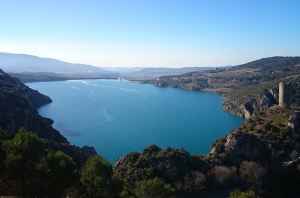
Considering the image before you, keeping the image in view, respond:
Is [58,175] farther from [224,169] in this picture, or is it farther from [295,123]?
[295,123]

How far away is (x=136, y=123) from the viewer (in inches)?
2667

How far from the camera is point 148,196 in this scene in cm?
1758

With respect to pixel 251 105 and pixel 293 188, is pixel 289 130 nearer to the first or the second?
pixel 293 188

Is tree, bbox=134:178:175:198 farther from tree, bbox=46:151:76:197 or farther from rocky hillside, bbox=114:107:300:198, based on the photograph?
rocky hillside, bbox=114:107:300:198

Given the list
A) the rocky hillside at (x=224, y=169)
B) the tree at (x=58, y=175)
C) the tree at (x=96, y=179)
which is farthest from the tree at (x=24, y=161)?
the rocky hillside at (x=224, y=169)

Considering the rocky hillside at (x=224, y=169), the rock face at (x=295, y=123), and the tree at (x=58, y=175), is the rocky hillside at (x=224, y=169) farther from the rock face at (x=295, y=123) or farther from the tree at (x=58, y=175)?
the tree at (x=58, y=175)

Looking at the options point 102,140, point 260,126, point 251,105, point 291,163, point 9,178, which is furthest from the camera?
point 251,105

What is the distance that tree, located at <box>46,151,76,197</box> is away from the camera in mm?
16828

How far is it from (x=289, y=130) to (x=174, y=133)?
2438 centimetres

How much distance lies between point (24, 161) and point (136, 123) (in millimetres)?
50946

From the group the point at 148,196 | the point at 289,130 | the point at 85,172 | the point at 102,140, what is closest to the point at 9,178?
the point at 85,172

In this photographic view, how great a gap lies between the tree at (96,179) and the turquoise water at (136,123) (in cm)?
2733

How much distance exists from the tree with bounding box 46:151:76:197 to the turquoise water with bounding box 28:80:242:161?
89.3ft

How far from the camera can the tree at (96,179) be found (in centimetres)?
1647
